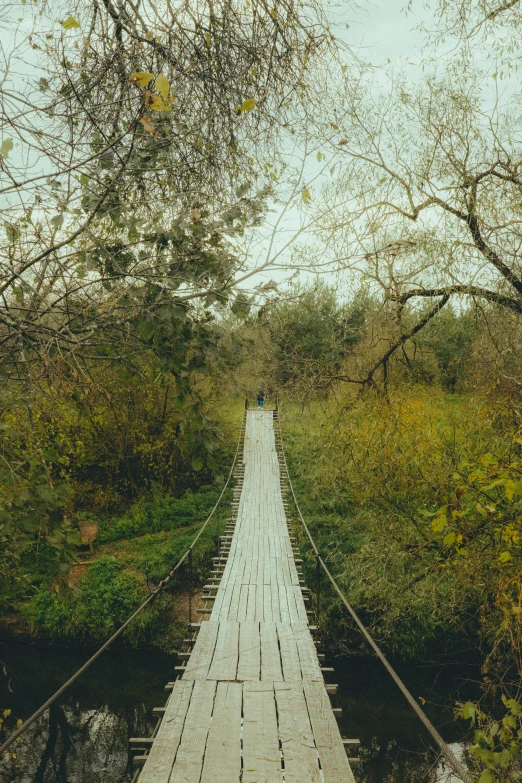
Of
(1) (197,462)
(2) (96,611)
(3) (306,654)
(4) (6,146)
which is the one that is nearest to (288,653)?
(3) (306,654)

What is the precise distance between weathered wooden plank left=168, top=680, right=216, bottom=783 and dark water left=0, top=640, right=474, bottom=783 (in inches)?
133

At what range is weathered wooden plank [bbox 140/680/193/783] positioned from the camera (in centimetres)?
211

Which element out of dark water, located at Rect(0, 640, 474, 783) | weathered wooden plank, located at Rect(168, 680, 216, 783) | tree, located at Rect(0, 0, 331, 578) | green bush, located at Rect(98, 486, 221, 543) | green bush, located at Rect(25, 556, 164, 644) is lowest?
dark water, located at Rect(0, 640, 474, 783)

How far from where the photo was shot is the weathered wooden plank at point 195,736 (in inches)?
82.7

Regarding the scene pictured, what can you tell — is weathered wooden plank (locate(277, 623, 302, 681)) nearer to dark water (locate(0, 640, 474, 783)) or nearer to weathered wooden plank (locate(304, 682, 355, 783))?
weathered wooden plank (locate(304, 682, 355, 783))

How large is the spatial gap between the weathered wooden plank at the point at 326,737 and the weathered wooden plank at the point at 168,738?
55cm

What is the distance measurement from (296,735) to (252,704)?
368 millimetres

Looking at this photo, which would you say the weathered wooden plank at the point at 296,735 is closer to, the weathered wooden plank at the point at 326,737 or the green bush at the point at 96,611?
the weathered wooden plank at the point at 326,737

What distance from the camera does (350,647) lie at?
7.72 metres

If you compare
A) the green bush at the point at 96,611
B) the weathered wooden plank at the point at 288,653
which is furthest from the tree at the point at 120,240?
the green bush at the point at 96,611

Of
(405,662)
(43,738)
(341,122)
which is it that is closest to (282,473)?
(405,662)

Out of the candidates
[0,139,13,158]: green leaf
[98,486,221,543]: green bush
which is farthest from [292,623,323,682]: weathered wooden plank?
[98,486,221,543]: green bush

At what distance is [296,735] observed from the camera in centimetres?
240

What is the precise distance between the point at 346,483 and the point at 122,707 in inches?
148
